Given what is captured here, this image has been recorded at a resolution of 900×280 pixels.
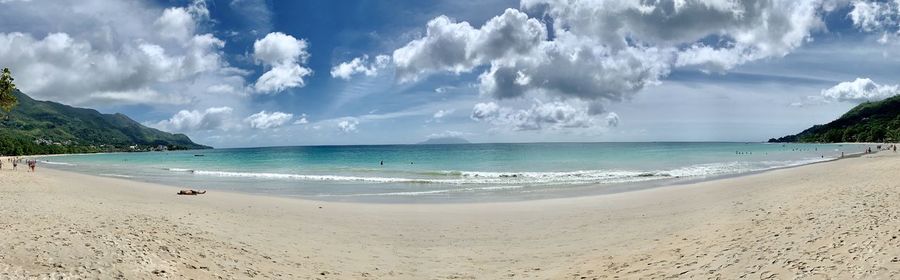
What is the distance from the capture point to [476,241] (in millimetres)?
16328

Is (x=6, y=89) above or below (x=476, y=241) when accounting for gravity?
above

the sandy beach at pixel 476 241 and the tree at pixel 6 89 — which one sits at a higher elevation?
the tree at pixel 6 89

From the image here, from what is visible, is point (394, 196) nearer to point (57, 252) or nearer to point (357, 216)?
point (357, 216)

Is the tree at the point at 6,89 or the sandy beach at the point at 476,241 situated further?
the tree at the point at 6,89

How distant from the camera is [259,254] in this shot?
13.1 m

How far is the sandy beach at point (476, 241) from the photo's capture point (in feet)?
32.0

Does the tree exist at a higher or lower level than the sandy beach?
higher

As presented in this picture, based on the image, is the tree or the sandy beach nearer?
the sandy beach

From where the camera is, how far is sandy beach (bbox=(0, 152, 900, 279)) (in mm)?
9766

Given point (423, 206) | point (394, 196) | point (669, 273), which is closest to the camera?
point (669, 273)

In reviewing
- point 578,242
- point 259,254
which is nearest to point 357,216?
point 259,254

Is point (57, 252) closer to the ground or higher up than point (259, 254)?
higher up

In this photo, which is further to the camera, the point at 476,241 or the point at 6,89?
the point at 6,89

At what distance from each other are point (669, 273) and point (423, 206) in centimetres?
1588
